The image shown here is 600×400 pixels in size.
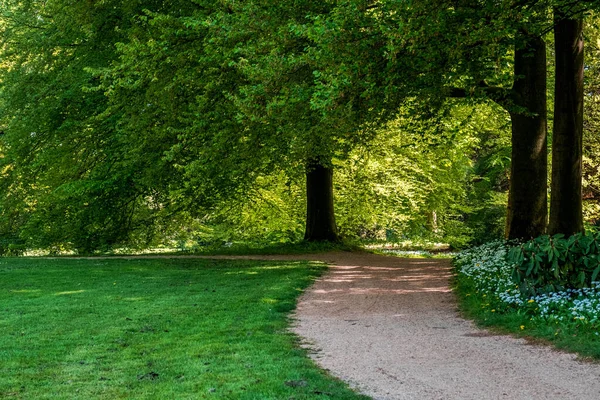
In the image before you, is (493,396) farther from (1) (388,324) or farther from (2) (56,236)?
(2) (56,236)

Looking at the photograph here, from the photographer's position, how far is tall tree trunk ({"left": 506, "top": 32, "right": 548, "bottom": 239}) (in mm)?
16141

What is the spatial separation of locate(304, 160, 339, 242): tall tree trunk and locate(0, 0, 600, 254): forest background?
6 centimetres

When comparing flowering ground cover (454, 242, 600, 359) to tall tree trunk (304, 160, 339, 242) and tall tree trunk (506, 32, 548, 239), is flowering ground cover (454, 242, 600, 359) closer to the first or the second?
tall tree trunk (506, 32, 548, 239)

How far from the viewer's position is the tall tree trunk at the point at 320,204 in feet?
79.3

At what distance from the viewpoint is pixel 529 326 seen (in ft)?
30.3

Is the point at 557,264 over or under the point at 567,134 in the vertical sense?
under

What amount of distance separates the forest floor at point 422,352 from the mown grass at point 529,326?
0.21 meters

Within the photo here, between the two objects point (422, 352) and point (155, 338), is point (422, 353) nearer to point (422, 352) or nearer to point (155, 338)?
point (422, 352)

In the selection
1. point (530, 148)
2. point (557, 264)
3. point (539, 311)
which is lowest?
point (539, 311)

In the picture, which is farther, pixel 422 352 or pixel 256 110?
pixel 256 110

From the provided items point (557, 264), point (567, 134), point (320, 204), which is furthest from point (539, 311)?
point (320, 204)

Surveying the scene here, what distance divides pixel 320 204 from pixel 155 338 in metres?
15.3

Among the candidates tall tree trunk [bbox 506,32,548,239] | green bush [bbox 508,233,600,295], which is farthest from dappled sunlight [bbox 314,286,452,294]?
green bush [bbox 508,233,600,295]

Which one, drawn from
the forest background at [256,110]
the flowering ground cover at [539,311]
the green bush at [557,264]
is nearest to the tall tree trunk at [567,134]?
the forest background at [256,110]
